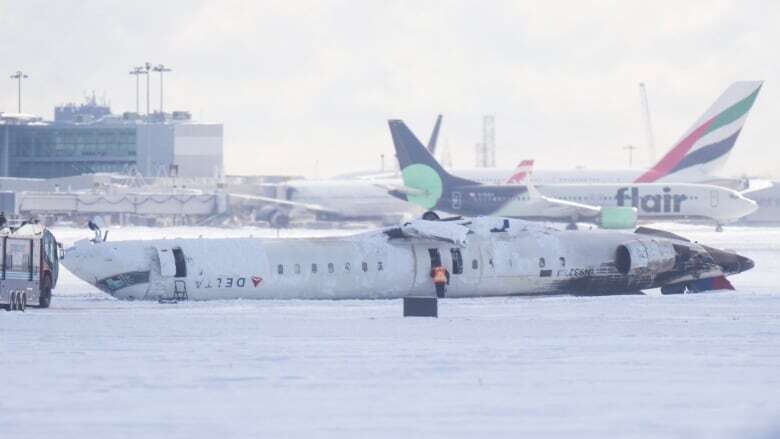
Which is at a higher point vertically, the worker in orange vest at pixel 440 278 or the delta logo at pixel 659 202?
the delta logo at pixel 659 202

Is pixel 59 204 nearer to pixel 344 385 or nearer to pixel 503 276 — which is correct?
pixel 503 276

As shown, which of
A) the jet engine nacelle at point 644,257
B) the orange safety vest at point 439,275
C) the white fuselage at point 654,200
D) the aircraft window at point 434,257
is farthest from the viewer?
the white fuselage at point 654,200

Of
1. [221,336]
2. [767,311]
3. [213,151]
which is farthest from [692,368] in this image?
[213,151]

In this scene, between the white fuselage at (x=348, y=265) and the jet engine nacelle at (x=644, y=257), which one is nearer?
the white fuselage at (x=348, y=265)

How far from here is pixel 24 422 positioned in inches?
695

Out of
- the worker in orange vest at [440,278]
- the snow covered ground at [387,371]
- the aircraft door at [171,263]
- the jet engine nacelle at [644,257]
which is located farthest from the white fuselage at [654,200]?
the snow covered ground at [387,371]

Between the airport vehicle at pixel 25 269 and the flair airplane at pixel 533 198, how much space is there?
49.1 metres

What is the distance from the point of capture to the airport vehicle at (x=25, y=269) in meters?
33.8

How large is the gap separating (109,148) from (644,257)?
10460cm

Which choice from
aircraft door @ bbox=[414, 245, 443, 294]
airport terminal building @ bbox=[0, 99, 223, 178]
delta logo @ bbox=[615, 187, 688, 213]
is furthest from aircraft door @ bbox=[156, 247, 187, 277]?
airport terminal building @ bbox=[0, 99, 223, 178]

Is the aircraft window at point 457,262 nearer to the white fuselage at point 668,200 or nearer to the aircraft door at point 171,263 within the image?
the aircraft door at point 171,263

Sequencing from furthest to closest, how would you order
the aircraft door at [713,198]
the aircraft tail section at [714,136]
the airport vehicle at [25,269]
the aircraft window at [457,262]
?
the aircraft tail section at [714,136] < the aircraft door at [713,198] < the aircraft window at [457,262] < the airport vehicle at [25,269]

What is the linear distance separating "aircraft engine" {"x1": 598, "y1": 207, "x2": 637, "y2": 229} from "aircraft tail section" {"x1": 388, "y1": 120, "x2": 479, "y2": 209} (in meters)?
8.28

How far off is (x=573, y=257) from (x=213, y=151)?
101 m
